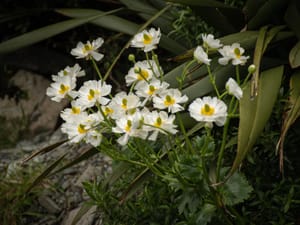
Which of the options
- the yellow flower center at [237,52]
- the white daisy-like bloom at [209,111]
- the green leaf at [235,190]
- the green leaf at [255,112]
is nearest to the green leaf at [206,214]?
the green leaf at [235,190]

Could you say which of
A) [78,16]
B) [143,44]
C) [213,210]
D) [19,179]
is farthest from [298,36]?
[19,179]

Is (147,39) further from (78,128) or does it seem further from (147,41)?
(78,128)

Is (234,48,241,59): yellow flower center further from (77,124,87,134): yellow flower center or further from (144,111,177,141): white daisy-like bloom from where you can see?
(77,124,87,134): yellow flower center

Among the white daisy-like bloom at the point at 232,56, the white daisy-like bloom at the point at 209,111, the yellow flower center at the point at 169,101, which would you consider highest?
the white daisy-like bloom at the point at 232,56

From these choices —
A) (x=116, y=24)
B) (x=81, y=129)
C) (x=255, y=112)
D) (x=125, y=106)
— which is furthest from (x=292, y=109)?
(x=116, y=24)

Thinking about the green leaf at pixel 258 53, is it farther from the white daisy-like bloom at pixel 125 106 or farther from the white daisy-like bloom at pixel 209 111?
the white daisy-like bloom at pixel 125 106

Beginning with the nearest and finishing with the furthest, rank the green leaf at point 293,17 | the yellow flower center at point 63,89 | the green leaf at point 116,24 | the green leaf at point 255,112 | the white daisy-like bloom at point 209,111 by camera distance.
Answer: the white daisy-like bloom at point 209,111 < the green leaf at point 255,112 < the yellow flower center at point 63,89 < the green leaf at point 293,17 < the green leaf at point 116,24

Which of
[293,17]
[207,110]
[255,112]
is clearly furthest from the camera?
[293,17]
